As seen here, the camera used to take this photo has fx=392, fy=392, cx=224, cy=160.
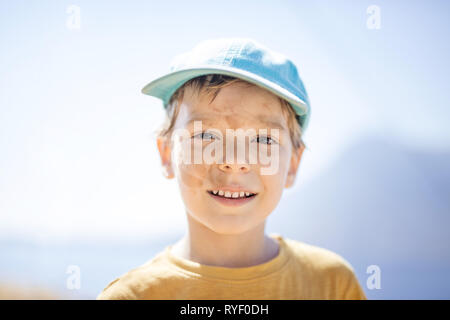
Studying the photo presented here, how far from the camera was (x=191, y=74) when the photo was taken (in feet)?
4.23

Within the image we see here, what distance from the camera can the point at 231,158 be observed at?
122 cm

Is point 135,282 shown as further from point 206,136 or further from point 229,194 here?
point 206,136

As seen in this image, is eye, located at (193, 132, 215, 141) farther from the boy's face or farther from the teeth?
the teeth

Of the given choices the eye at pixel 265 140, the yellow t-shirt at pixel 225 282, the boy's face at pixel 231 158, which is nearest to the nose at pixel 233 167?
the boy's face at pixel 231 158

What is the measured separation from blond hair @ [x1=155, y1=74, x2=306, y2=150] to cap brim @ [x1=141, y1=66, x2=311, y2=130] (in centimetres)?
2

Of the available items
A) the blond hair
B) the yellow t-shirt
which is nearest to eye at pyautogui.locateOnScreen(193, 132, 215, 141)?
the blond hair

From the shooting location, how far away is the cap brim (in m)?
1.21

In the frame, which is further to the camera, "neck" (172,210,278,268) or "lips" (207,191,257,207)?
"neck" (172,210,278,268)

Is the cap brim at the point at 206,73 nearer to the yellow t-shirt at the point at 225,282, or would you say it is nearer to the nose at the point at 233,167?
the nose at the point at 233,167

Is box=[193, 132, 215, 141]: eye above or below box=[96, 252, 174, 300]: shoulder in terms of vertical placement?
above

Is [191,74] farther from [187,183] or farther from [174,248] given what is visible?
[174,248]

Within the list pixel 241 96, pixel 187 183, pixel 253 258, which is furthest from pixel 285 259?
pixel 241 96

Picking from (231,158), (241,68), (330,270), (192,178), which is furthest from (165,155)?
(330,270)
